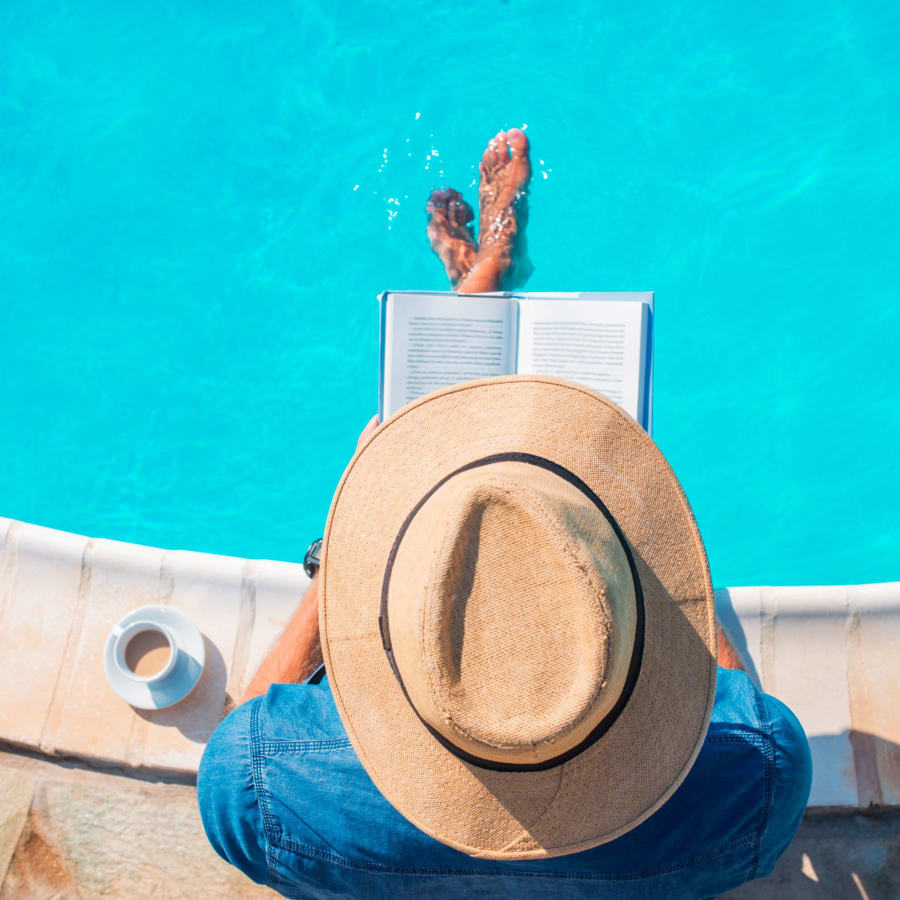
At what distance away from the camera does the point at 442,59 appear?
3914 millimetres

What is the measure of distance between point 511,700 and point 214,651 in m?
1.85

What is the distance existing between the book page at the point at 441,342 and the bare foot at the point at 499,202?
49.9 inches

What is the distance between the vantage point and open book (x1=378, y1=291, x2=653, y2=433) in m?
2.04

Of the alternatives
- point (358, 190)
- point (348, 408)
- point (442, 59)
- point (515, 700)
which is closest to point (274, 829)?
point (515, 700)

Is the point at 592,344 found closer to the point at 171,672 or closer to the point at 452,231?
the point at 171,672

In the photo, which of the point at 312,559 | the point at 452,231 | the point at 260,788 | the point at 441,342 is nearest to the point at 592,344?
the point at 441,342

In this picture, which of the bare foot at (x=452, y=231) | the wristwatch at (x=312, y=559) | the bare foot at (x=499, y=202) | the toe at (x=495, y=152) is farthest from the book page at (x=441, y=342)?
the toe at (x=495, y=152)

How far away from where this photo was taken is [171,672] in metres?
2.35

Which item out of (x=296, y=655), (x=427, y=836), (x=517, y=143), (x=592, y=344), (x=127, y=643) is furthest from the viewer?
(x=517, y=143)

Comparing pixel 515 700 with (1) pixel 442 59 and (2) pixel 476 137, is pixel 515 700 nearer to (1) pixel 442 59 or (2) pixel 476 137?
Result: (2) pixel 476 137

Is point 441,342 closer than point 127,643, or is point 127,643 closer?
point 441,342

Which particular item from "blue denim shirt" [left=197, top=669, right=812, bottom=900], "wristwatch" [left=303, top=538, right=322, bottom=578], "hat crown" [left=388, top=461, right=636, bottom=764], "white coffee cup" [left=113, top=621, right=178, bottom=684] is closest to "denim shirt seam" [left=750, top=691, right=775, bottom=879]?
"blue denim shirt" [left=197, top=669, right=812, bottom=900]

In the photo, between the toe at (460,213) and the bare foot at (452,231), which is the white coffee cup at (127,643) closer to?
the bare foot at (452,231)

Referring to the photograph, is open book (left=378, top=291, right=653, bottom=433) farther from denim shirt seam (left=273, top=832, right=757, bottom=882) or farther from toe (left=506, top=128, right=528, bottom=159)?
toe (left=506, top=128, right=528, bottom=159)
